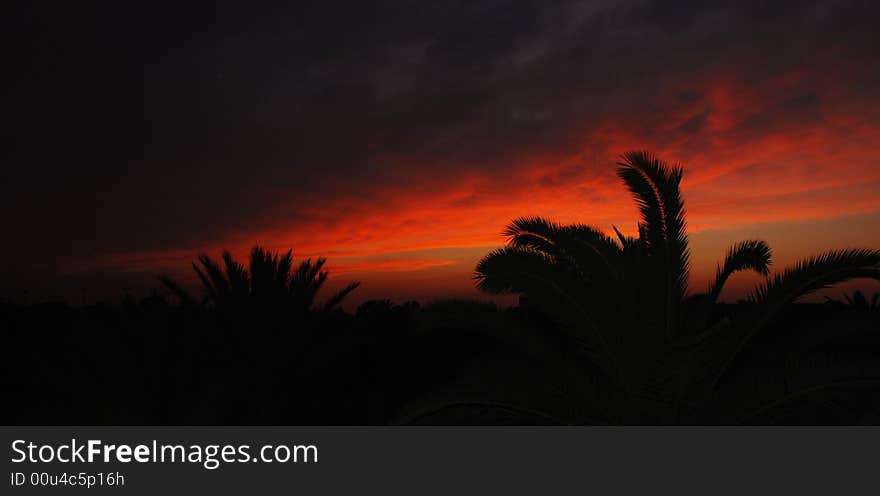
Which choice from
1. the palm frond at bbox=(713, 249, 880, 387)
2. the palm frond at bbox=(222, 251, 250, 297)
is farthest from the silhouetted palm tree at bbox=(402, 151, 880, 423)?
the palm frond at bbox=(222, 251, 250, 297)

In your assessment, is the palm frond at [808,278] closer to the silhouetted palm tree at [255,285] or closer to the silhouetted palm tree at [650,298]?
the silhouetted palm tree at [650,298]

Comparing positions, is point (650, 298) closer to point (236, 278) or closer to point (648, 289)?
point (648, 289)

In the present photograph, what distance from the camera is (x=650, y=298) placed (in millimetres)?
7445

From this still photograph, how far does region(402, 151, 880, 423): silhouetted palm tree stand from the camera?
23.9 feet

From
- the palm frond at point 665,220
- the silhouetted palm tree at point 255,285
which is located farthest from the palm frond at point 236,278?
the palm frond at point 665,220

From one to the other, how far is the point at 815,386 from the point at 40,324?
1099 centimetres

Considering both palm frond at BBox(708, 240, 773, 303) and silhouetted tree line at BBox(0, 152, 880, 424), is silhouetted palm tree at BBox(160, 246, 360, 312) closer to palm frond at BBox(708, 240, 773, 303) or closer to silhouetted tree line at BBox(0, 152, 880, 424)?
silhouetted tree line at BBox(0, 152, 880, 424)

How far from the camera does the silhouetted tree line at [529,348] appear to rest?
675 cm

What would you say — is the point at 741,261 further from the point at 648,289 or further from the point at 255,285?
the point at 255,285

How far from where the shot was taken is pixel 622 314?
25.3 ft

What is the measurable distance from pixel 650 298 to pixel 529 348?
1.69 metres

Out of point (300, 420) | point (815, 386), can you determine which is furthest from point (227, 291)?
point (815, 386)

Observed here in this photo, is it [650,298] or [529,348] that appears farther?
[529,348]

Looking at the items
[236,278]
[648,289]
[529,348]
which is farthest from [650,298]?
[236,278]
